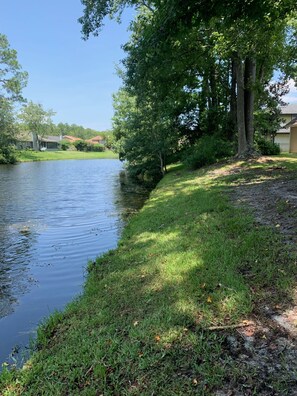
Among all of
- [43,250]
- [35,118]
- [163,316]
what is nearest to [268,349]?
[163,316]

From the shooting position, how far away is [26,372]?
3.08 m

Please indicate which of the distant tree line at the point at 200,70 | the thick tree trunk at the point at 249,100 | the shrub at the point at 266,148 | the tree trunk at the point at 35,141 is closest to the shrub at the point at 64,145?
the tree trunk at the point at 35,141

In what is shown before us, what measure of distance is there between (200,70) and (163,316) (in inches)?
613

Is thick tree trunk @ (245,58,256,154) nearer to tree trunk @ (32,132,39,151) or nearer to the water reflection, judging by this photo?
the water reflection

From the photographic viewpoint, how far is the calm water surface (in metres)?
4.71

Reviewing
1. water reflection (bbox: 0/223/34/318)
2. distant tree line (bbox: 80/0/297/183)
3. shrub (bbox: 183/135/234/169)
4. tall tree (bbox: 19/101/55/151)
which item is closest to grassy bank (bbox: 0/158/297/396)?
water reflection (bbox: 0/223/34/318)

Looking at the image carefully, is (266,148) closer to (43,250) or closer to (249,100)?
(249,100)

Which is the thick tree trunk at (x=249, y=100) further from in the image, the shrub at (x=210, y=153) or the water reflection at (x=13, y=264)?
the water reflection at (x=13, y=264)

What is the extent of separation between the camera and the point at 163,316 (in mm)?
3479

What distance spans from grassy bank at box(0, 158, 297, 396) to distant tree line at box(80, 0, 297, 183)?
12.8 feet

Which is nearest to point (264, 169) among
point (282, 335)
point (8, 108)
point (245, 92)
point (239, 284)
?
point (245, 92)

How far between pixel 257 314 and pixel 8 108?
46.6 meters

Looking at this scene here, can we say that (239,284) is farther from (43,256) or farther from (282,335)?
(43,256)

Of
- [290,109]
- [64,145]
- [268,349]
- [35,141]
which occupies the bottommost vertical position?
[268,349]
